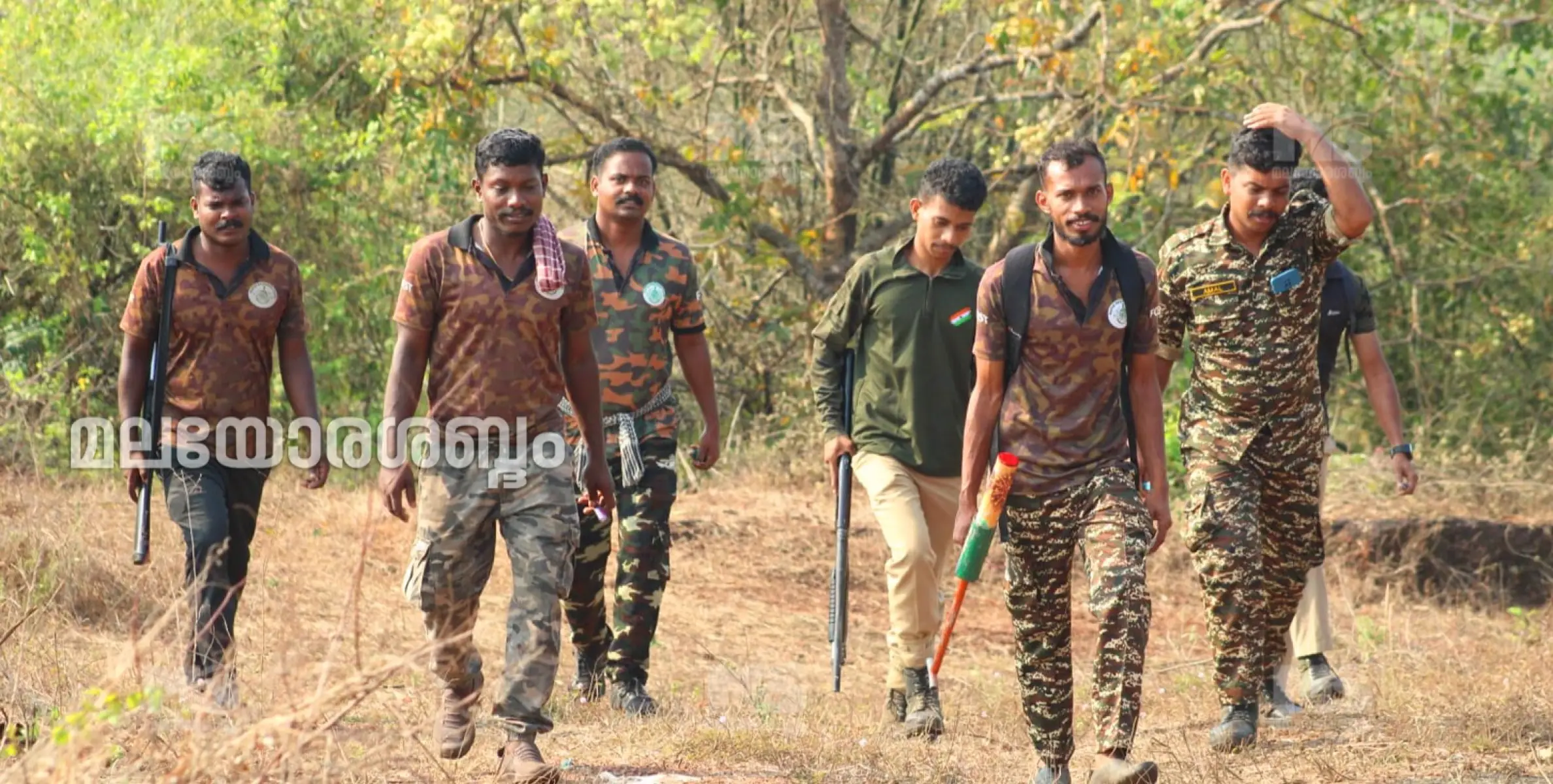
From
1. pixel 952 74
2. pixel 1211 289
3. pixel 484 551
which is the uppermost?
pixel 952 74

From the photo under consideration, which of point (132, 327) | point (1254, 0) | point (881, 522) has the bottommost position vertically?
point (881, 522)

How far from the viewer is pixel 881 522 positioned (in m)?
6.67

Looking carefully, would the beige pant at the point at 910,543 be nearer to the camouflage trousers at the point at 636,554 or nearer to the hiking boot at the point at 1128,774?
the camouflage trousers at the point at 636,554

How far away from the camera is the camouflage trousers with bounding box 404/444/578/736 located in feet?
17.0

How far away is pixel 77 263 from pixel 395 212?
9.09 ft

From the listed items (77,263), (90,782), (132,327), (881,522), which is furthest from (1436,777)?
(77,263)

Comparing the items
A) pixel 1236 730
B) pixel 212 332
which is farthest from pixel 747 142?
pixel 1236 730

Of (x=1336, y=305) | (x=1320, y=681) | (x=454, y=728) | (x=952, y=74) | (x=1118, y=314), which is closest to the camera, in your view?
(x=454, y=728)

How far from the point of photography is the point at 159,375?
607cm

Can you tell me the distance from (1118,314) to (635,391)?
6.61ft

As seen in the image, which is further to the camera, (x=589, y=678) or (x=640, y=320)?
(x=589, y=678)

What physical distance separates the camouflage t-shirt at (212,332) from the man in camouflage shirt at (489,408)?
1143 millimetres

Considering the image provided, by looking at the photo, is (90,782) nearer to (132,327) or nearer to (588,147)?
(132,327)

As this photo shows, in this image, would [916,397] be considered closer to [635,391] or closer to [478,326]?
[635,391]
